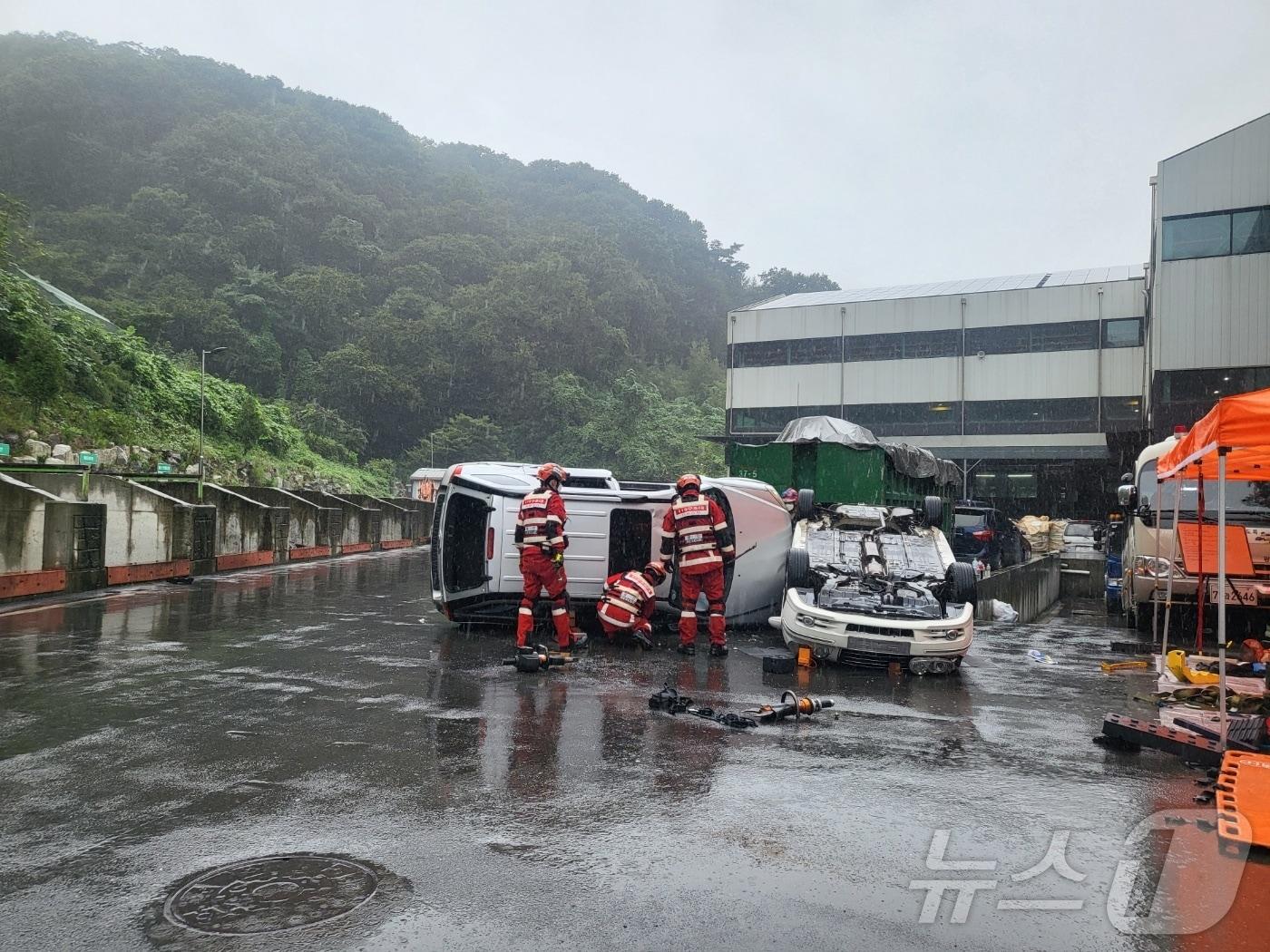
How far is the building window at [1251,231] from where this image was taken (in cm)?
2589

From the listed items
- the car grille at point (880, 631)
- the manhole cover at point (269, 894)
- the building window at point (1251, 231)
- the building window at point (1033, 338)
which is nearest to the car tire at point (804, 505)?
the car grille at point (880, 631)

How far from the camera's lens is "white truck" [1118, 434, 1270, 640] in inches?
435

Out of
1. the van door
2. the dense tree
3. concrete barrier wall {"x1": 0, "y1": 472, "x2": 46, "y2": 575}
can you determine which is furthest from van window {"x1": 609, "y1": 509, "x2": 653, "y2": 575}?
the dense tree

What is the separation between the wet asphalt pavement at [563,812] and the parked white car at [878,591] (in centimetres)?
36

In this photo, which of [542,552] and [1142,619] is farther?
[1142,619]

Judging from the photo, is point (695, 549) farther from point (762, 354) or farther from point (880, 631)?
point (762, 354)

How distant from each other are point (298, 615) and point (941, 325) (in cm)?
3828

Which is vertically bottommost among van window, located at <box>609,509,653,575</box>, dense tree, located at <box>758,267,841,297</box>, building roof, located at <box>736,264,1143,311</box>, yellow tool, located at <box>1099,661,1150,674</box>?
yellow tool, located at <box>1099,661,1150,674</box>

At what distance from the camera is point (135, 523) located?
1636cm

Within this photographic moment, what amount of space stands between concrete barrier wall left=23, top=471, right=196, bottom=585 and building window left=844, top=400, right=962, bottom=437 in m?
33.3

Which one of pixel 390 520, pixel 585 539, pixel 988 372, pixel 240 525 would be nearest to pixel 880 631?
pixel 585 539

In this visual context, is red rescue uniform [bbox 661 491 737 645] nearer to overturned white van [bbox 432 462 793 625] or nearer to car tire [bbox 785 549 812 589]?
car tire [bbox 785 549 812 589]

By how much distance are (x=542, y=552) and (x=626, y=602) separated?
1222mm

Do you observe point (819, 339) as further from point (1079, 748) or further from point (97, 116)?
point (97, 116)
